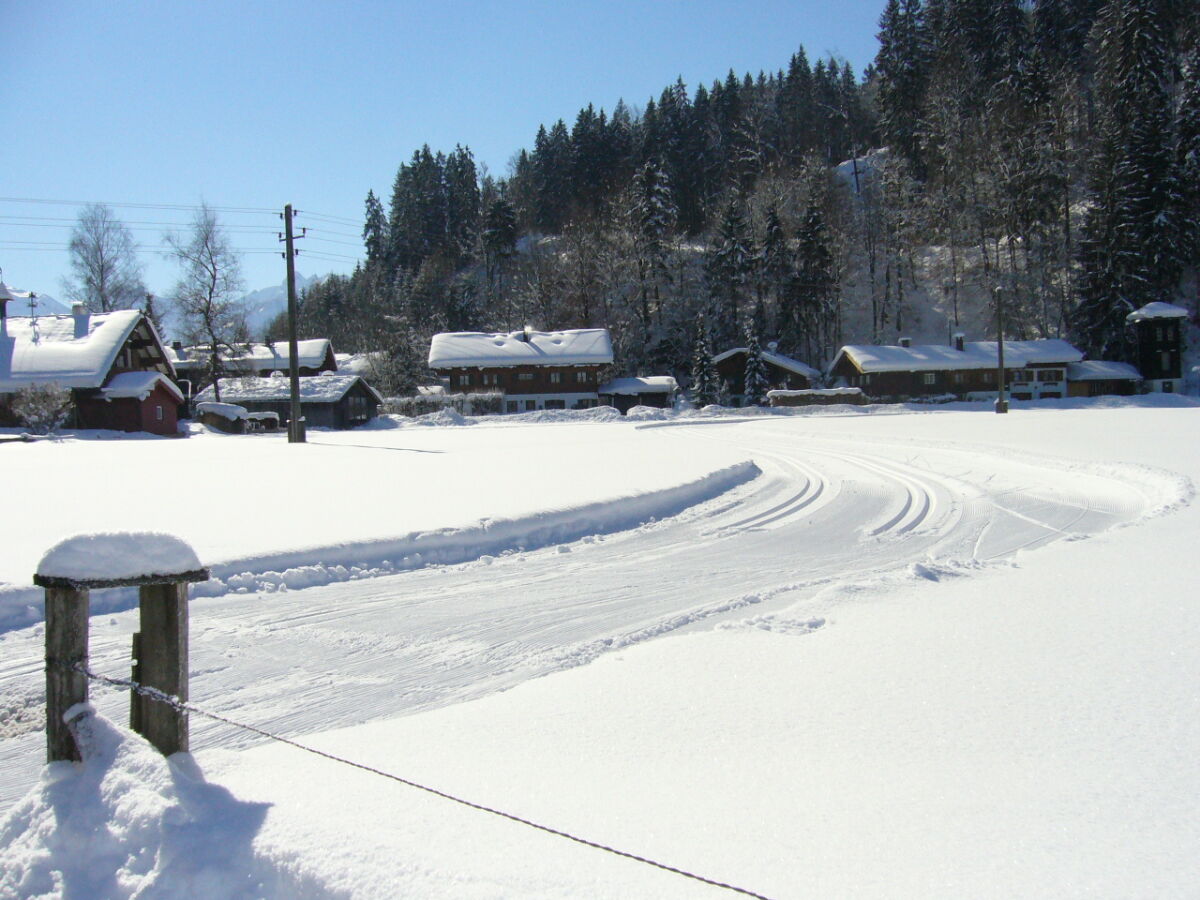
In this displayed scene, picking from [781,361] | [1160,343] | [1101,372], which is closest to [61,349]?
[781,361]

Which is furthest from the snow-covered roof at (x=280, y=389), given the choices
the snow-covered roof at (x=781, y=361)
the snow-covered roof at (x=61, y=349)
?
the snow-covered roof at (x=781, y=361)

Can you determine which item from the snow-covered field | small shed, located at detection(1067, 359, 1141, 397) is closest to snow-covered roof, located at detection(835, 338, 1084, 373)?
small shed, located at detection(1067, 359, 1141, 397)

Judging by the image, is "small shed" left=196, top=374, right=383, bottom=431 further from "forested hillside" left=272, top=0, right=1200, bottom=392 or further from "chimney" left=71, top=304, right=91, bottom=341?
"forested hillside" left=272, top=0, right=1200, bottom=392

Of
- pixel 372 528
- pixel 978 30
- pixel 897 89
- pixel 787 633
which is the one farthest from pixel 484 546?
pixel 978 30

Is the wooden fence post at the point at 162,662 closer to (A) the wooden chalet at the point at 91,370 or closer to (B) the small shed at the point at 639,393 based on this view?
(A) the wooden chalet at the point at 91,370

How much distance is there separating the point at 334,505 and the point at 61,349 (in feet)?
140

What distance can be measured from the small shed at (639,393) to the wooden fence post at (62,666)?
58460 millimetres

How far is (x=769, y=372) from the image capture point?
63.7 meters

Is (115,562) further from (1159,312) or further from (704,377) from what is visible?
(1159,312)

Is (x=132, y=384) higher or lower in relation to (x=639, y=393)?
higher

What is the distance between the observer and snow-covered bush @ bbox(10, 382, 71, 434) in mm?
38500

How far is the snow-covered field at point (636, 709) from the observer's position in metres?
2.81

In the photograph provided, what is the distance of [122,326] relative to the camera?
45.7 metres

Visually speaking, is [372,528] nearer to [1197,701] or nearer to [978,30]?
[1197,701]
